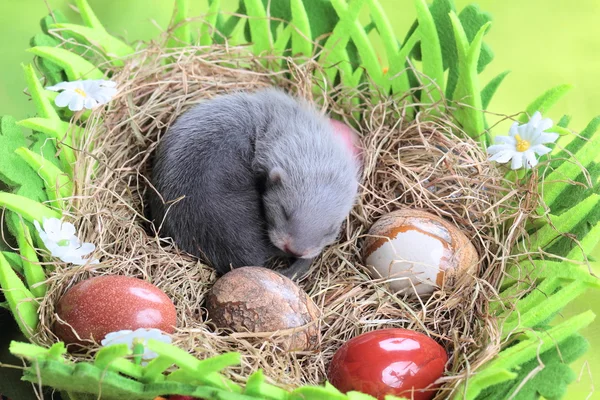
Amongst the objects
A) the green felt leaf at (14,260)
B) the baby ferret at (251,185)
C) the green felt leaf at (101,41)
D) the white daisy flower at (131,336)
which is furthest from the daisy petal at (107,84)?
the white daisy flower at (131,336)

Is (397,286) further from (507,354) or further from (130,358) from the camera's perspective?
(130,358)

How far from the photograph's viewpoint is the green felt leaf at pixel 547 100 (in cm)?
180

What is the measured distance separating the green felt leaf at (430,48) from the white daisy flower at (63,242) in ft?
3.68

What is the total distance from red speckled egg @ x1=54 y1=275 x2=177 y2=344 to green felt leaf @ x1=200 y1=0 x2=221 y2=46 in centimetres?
96

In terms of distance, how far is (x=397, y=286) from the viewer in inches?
67.9

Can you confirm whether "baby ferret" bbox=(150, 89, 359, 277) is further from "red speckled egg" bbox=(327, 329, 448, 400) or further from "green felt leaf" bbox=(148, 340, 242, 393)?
"green felt leaf" bbox=(148, 340, 242, 393)

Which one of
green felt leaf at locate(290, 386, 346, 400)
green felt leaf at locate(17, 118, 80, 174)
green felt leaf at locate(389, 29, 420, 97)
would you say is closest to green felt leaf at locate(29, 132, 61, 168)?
green felt leaf at locate(17, 118, 80, 174)

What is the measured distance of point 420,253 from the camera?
65.8 inches

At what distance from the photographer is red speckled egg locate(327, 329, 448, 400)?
1360mm

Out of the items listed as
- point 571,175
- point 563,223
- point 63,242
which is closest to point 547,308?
point 563,223

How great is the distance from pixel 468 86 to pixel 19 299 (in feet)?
4.39

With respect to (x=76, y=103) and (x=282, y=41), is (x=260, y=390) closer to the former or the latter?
(x=76, y=103)

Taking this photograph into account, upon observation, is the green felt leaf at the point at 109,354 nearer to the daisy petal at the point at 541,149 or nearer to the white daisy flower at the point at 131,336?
the white daisy flower at the point at 131,336

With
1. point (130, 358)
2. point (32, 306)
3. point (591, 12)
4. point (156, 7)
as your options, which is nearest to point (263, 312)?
point (130, 358)
